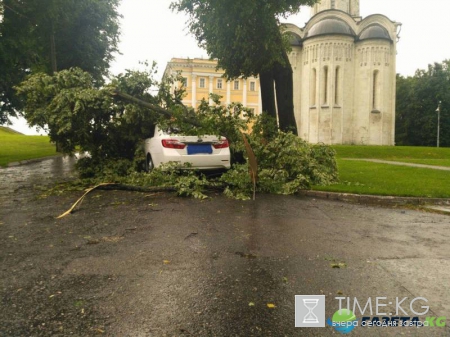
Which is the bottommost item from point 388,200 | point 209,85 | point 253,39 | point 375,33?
point 388,200

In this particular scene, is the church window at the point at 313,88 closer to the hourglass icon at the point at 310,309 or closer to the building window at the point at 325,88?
the building window at the point at 325,88

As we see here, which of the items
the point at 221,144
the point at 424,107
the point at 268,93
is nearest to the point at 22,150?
the point at 268,93

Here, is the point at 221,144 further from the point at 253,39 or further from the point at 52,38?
the point at 52,38

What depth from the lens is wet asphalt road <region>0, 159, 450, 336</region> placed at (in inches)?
110

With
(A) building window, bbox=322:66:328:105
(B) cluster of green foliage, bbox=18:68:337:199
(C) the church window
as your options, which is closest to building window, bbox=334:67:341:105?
(A) building window, bbox=322:66:328:105

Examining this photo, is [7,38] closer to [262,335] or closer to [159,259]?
[159,259]

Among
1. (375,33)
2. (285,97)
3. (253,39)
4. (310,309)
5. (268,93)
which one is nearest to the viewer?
(310,309)

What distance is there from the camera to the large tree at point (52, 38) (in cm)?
1830

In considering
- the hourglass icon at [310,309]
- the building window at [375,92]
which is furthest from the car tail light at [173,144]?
the building window at [375,92]

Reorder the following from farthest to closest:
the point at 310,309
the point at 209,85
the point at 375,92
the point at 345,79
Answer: the point at 209,85 < the point at 375,92 < the point at 345,79 < the point at 310,309

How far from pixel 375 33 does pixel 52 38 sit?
36038 millimetres

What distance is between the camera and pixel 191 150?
372 inches

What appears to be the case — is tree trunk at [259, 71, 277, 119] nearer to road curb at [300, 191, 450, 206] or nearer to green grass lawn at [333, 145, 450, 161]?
road curb at [300, 191, 450, 206]

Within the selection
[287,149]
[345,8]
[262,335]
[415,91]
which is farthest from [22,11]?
[415,91]
